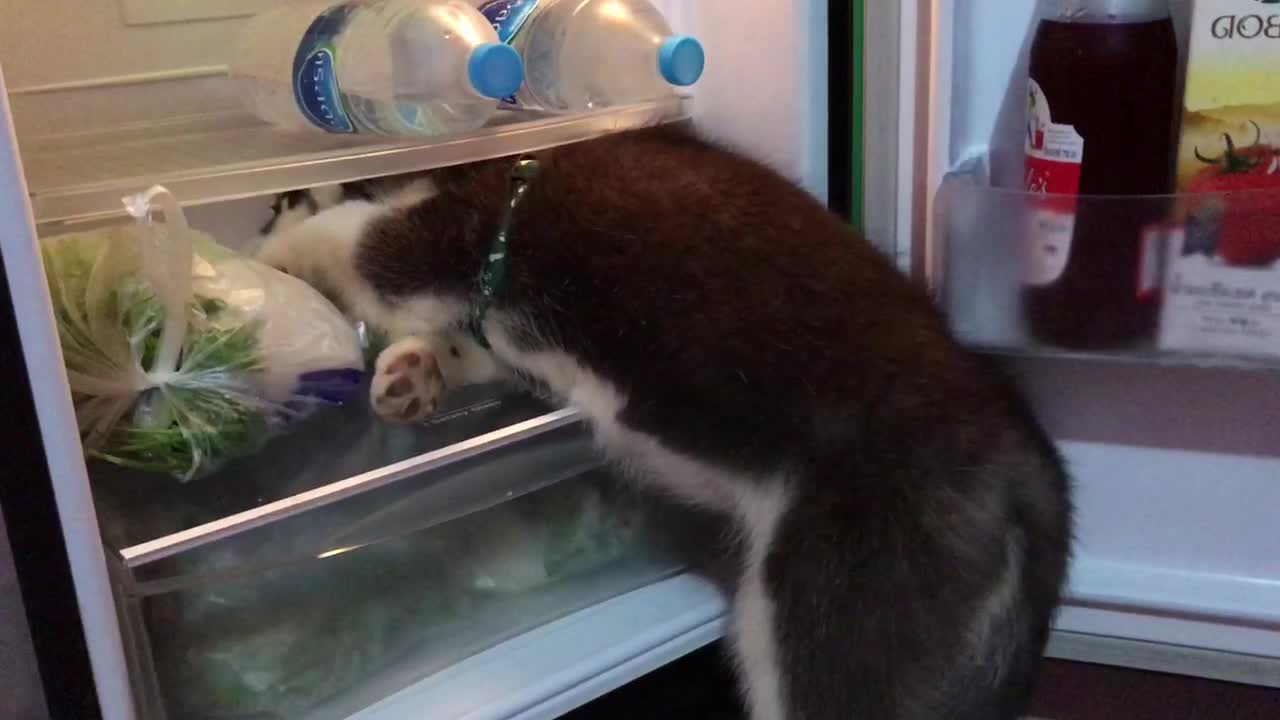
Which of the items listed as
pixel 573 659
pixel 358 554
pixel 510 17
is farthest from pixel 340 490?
pixel 510 17

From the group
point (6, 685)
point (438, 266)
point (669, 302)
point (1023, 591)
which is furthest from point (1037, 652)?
point (6, 685)

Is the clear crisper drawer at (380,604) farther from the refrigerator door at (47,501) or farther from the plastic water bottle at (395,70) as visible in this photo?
the plastic water bottle at (395,70)

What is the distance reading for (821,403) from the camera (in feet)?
2.58

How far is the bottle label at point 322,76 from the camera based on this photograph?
0.89 metres

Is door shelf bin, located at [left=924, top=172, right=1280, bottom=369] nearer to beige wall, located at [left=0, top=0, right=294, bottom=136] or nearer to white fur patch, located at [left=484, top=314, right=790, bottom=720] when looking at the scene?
white fur patch, located at [left=484, top=314, right=790, bottom=720]

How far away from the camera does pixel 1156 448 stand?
975 mm

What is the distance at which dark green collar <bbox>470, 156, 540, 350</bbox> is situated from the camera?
883mm

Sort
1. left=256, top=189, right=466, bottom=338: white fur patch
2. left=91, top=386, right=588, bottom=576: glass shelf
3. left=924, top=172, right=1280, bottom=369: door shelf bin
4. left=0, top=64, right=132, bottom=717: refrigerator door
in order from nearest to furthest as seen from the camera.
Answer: left=0, top=64, right=132, bottom=717: refrigerator door, left=91, top=386, right=588, bottom=576: glass shelf, left=924, top=172, right=1280, bottom=369: door shelf bin, left=256, top=189, right=466, bottom=338: white fur patch

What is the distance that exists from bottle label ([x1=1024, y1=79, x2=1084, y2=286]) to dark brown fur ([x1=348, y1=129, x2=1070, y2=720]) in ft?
0.31

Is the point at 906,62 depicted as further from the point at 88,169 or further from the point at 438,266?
the point at 88,169

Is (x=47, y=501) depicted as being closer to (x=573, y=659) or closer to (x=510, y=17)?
(x=573, y=659)

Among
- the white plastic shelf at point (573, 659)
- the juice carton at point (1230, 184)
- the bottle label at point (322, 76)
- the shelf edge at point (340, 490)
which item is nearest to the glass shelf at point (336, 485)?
the shelf edge at point (340, 490)

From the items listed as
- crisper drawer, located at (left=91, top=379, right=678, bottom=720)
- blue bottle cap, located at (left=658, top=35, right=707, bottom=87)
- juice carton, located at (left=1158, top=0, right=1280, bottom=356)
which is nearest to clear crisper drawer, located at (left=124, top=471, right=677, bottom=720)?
crisper drawer, located at (left=91, top=379, right=678, bottom=720)

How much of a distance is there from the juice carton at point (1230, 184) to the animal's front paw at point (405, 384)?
0.58 meters
